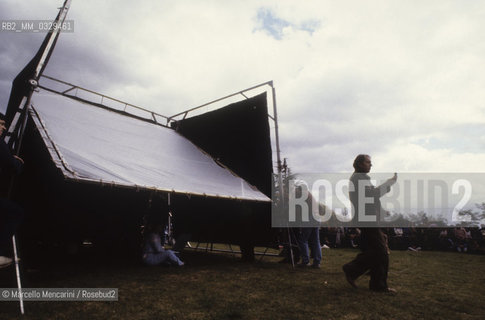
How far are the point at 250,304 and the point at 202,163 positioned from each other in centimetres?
496

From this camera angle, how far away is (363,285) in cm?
431

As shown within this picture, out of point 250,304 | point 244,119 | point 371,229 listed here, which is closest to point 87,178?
point 250,304

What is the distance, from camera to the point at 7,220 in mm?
2891

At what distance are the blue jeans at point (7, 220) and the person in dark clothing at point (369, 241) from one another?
4210mm

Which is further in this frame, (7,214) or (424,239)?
(424,239)

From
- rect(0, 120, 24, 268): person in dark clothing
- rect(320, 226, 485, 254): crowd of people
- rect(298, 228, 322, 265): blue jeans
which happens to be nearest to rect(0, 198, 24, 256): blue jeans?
rect(0, 120, 24, 268): person in dark clothing

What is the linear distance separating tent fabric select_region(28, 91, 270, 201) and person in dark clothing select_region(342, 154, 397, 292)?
2.56 m

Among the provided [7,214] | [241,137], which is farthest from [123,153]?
[241,137]

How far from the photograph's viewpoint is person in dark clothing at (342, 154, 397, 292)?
3854 millimetres

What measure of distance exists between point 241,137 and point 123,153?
11.3ft

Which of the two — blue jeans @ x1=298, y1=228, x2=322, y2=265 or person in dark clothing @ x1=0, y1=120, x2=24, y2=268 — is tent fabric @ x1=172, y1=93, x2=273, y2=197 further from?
person in dark clothing @ x1=0, y1=120, x2=24, y2=268

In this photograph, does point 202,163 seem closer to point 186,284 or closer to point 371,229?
point 186,284

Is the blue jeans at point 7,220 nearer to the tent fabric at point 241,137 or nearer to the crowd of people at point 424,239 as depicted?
the tent fabric at point 241,137

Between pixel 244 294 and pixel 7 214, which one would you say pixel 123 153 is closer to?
pixel 7 214
